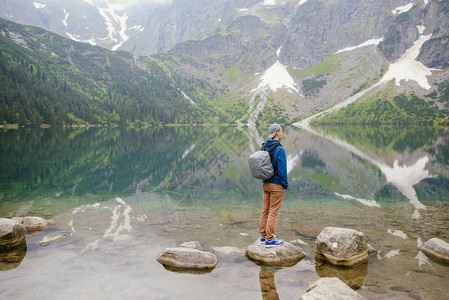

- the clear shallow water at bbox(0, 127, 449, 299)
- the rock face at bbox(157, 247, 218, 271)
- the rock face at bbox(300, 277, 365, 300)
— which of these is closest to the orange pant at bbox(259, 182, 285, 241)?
the clear shallow water at bbox(0, 127, 449, 299)

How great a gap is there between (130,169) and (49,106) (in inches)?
6243

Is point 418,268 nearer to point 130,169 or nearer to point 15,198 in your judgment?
point 15,198

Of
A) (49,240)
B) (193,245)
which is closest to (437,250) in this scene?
(193,245)

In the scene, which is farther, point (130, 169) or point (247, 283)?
point (130, 169)

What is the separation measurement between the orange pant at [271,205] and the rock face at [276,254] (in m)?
0.52

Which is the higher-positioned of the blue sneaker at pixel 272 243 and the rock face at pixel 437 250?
the blue sneaker at pixel 272 243

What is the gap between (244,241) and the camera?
1388cm

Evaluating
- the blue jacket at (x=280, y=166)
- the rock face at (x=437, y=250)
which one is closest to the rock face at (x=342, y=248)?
the rock face at (x=437, y=250)

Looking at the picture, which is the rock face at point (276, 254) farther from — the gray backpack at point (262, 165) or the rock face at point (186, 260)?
the gray backpack at point (262, 165)

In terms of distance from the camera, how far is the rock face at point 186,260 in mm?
10672

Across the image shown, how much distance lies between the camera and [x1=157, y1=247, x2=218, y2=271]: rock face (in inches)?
420

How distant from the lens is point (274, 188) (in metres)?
11.2

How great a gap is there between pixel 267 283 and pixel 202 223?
7.87 m

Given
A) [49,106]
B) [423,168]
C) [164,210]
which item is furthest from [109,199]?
[49,106]
